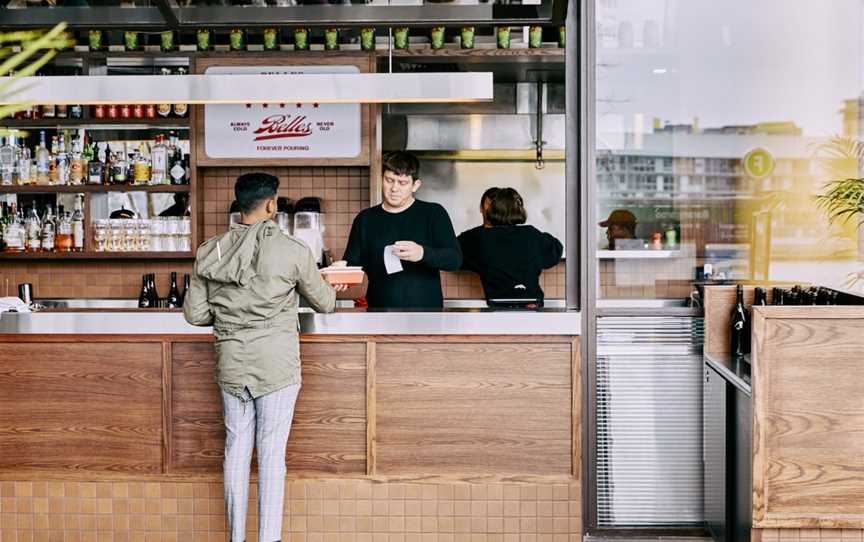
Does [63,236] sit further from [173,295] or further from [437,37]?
Result: [437,37]

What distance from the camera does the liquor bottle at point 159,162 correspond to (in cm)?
567

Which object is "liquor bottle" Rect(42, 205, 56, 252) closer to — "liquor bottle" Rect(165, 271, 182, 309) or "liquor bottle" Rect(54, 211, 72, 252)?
"liquor bottle" Rect(54, 211, 72, 252)

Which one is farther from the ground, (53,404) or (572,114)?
(572,114)

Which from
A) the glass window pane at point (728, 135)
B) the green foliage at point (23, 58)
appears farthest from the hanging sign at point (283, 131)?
the green foliage at point (23, 58)

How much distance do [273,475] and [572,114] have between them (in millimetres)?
1847

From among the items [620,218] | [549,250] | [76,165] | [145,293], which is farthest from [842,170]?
[76,165]

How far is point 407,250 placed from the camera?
3.80 m

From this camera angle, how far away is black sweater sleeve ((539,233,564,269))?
5191 mm

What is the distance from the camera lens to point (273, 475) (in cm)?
340

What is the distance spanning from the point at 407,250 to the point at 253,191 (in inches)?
30.6

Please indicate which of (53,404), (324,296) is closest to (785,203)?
(324,296)

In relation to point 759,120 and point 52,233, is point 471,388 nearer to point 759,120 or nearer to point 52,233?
point 759,120

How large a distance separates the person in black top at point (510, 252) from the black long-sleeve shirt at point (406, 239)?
991 mm

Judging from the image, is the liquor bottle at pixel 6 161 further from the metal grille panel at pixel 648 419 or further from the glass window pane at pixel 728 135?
the metal grille panel at pixel 648 419
